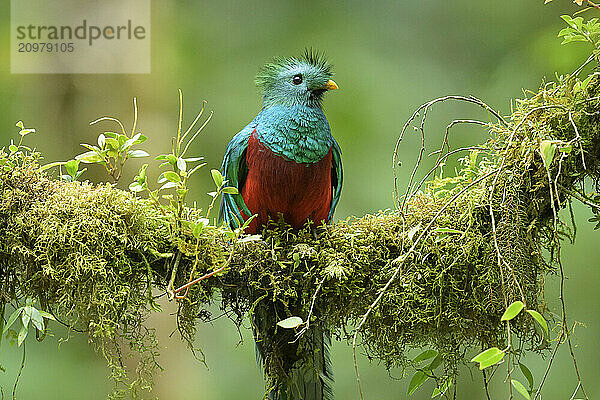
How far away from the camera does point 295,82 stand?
2.28 m

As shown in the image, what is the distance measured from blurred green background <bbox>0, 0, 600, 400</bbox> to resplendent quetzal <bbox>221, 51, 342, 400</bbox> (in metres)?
1.28

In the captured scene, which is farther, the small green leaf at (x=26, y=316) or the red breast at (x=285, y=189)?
the red breast at (x=285, y=189)

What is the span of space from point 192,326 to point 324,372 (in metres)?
0.44

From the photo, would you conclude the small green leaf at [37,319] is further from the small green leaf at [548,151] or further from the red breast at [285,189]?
the small green leaf at [548,151]

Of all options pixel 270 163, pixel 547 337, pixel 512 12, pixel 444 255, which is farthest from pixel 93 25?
pixel 512 12

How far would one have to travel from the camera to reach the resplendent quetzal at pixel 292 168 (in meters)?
1.89

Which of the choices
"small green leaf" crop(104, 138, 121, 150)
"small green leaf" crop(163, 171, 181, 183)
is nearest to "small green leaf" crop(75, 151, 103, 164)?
"small green leaf" crop(104, 138, 121, 150)

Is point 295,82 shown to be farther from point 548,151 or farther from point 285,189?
point 548,151

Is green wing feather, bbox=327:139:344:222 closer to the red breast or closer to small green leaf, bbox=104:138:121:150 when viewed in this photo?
the red breast

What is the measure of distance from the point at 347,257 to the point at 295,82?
77cm

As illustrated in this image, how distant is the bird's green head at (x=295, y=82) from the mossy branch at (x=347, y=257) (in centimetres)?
59

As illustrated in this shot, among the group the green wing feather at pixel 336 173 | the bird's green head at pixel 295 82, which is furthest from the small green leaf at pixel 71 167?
the green wing feather at pixel 336 173

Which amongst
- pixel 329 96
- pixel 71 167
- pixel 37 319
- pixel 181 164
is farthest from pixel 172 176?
pixel 329 96

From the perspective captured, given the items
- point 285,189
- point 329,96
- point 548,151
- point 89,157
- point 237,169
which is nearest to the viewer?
point 548,151
